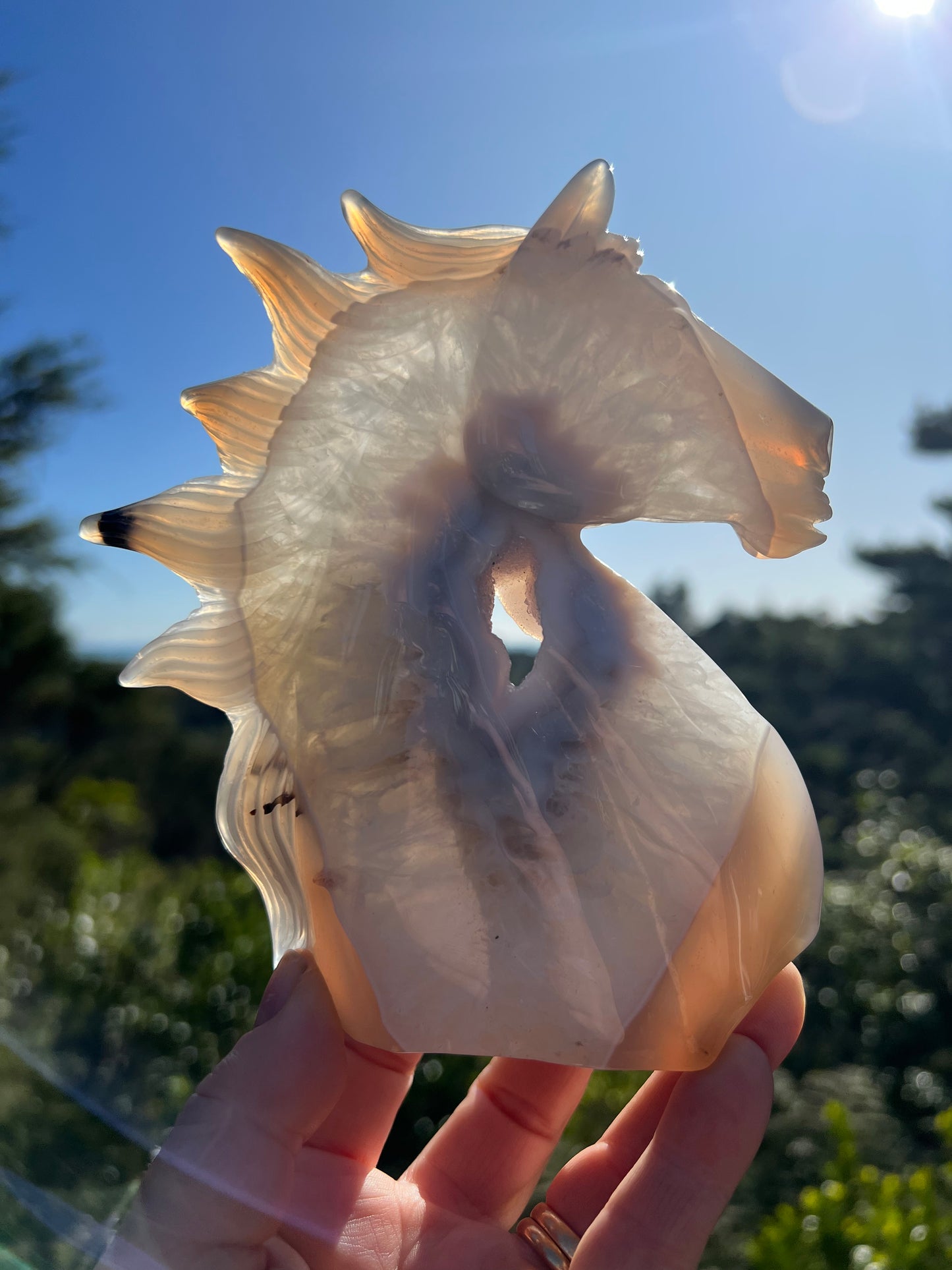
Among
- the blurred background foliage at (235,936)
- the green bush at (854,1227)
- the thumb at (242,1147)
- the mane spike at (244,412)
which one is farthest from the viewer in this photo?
the blurred background foliage at (235,936)

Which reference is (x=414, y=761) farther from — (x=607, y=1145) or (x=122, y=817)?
(x=122, y=817)

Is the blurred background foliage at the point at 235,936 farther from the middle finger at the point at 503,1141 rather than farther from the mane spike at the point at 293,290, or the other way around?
the mane spike at the point at 293,290

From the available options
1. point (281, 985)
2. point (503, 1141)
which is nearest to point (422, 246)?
point (281, 985)

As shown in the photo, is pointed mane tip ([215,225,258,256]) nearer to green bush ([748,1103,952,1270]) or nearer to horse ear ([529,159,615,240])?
horse ear ([529,159,615,240])

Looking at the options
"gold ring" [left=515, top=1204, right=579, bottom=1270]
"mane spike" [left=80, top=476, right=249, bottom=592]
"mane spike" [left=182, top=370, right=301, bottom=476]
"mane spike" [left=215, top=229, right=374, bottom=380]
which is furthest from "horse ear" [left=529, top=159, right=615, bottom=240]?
"gold ring" [left=515, top=1204, right=579, bottom=1270]

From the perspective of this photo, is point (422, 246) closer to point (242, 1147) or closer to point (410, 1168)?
point (242, 1147)

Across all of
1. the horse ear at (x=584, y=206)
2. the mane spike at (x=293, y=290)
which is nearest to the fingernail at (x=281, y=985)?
the mane spike at (x=293, y=290)

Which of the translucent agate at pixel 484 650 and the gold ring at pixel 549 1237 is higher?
the translucent agate at pixel 484 650
